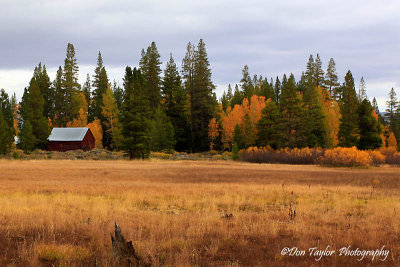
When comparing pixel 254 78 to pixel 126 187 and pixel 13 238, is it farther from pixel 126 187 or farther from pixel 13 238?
pixel 13 238

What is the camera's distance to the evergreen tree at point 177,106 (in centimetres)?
6831

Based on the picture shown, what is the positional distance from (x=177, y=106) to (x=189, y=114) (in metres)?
2.98

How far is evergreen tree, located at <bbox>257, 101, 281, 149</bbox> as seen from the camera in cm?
5304

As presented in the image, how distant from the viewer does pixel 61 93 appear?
76812 millimetres

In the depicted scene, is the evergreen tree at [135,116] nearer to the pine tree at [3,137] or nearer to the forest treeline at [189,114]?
the forest treeline at [189,114]

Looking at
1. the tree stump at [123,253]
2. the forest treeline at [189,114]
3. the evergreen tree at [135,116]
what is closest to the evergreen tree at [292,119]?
the forest treeline at [189,114]

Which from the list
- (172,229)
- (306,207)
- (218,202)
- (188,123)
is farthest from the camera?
(188,123)

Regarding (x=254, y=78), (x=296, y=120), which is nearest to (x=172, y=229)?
(x=296, y=120)

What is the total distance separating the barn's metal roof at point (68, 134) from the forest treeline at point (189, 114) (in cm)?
208

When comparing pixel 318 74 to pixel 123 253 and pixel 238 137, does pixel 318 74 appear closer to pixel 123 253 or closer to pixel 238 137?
pixel 238 137

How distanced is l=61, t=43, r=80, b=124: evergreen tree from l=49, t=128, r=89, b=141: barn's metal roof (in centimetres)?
1338

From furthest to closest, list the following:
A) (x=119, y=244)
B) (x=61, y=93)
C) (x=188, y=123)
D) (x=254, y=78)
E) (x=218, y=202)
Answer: (x=254, y=78), (x=61, y=93), (x=188, y=123), (x=218, y=202), (x=119, y=244)

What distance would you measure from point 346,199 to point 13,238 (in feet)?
37.8

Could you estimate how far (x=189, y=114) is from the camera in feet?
227
